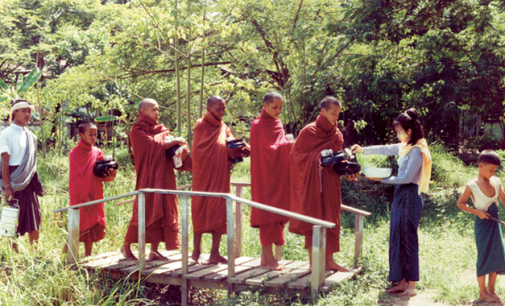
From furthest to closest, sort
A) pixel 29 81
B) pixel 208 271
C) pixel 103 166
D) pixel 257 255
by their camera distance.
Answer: pixel 29 81 → pixel 257 255 → pixel 103 166 → pixel 208 271

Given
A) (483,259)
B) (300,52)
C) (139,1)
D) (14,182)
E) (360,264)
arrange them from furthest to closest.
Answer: (300,52) < (139,1) < (14,182) < (360,264) < (483,259)

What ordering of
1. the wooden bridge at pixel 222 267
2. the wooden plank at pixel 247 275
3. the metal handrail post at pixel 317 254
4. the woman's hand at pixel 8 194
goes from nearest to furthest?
the metal handrail post at pixel 317 254 → the wooden bridge at pixel 222 267 → the wooden plank at pixel 247 275 → the woman's hand at pixel 8 194

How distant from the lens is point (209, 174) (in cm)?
546

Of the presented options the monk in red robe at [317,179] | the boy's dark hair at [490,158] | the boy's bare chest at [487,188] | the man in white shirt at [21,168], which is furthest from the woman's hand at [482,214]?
the man in white shirt at [21,168]

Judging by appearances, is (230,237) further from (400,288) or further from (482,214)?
(482,214)

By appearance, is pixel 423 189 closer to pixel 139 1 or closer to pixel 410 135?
pixel 410 135

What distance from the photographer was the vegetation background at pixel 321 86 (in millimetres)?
5398

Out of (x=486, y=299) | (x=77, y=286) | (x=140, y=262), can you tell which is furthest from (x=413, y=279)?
(x=77, y=286)

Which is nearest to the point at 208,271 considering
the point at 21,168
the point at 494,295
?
the point at 21,168

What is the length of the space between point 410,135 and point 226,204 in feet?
6.56

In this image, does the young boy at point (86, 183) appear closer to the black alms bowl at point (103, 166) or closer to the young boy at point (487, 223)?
the black alms bowl at point (103, 166)

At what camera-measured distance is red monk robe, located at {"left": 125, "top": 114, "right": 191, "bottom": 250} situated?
557 centimetres

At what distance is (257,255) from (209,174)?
1.99 m

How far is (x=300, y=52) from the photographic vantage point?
1027cm
